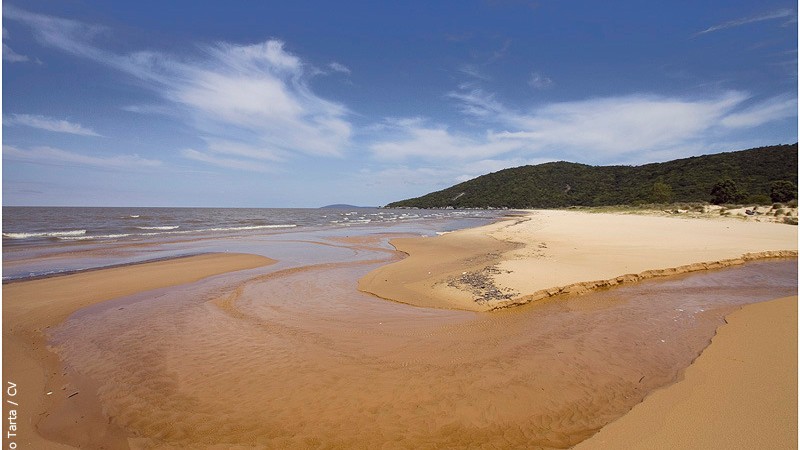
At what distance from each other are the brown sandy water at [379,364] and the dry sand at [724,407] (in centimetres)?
23

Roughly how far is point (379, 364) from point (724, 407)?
4.03m

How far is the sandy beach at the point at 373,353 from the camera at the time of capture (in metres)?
3.75

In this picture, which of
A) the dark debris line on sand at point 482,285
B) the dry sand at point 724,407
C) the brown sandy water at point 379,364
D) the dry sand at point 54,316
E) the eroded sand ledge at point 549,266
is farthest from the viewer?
the eroded sand ledge at point 549,266

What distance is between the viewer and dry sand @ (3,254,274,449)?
13.1 ft

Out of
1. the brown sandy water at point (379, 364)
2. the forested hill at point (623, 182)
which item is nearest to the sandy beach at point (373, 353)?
the brown sandy water at point (379, 364)

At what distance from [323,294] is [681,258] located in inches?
476

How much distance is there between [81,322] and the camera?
7.30 metres

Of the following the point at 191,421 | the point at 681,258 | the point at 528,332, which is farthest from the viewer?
the point at 681,258

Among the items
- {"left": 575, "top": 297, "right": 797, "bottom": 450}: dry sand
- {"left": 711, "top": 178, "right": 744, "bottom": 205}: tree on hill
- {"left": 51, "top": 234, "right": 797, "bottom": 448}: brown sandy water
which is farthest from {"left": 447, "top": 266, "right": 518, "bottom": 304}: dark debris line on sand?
{"left": 711, "top": 178, "right": 744, "bottom": 205}: tree on hill

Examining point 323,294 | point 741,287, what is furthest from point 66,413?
point 741,287

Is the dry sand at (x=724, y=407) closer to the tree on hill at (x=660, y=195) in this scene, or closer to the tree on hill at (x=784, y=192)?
the tree on hill at (x=784, y=192)

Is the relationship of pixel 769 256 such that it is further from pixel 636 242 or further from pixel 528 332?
pixel 528 332

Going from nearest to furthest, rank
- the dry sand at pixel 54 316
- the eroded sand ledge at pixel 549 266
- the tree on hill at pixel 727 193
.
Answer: the dry sand at pixel 54 316 → the eroded sand ledge at pixel 549 266 → the tree on hill at pixel 727 193

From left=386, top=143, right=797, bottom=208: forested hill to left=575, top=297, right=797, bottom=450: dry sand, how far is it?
62303 mm
